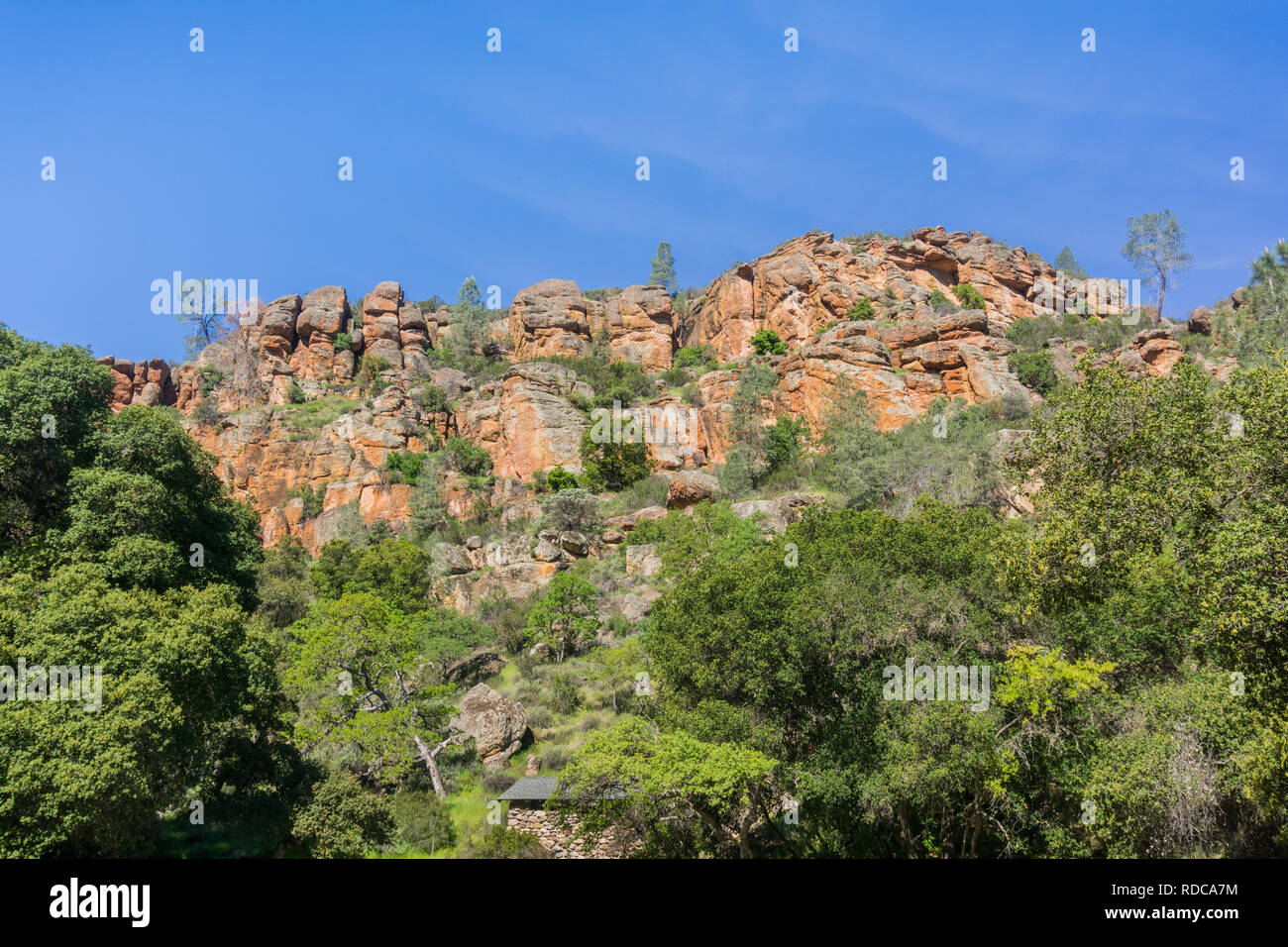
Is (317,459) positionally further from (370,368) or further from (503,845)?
(503,845)

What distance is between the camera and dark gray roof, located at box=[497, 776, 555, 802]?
2322 centimetres

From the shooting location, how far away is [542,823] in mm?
23172

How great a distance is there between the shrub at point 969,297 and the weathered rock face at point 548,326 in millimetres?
38621

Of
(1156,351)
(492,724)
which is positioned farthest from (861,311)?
(492,724)

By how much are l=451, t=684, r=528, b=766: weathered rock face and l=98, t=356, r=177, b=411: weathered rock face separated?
72456 mm

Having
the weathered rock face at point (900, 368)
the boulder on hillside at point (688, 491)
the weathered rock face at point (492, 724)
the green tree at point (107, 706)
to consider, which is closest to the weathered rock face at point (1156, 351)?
the weathered rock face at point (900, 368)

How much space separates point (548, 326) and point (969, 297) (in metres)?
43.3

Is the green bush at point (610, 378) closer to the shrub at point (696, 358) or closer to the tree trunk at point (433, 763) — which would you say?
the shrub at point (696, 358)

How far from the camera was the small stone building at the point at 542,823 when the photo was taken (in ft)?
70.9

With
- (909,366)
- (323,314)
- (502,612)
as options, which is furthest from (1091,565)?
(323,314)

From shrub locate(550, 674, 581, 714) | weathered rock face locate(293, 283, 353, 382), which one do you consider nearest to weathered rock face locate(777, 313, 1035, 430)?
shrub locate(550, 674, 581, 714)

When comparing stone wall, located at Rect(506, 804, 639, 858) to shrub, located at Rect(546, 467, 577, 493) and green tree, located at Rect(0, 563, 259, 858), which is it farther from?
shrub, located at Rect(546, 467, 577, 493)

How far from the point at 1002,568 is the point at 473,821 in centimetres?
1704
